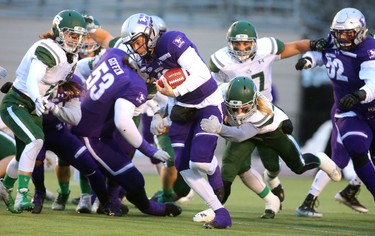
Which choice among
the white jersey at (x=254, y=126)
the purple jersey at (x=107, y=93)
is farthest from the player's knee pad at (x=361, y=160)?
the purple jersey at (x=107, y=93)

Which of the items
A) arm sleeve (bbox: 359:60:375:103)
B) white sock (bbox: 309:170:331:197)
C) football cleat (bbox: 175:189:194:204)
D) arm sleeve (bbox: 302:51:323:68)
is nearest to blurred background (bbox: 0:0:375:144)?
football cleat (bbox: 175:189:194:204)

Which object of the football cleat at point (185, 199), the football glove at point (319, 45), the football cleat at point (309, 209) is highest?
the football glove at point (319, 45)

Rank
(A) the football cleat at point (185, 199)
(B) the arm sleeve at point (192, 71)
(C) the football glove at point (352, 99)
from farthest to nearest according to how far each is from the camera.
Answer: (A) the football cleat at point (185, 199) < (C) the football glove at point (352, 99) < (B) the arm sleeve at point (192, 71)

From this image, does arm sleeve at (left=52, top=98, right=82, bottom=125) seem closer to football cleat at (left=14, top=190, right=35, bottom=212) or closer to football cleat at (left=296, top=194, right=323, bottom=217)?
football cleat at (left=14, top=190, right=35, bottom=212)

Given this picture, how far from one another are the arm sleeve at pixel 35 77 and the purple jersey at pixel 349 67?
2.64 metres

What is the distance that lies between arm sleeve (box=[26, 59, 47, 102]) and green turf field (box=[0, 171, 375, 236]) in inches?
38.3

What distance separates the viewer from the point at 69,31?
805cm

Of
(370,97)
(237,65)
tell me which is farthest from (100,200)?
(370,97)

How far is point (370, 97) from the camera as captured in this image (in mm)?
8281

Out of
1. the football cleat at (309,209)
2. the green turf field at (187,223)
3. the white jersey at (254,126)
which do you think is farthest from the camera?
the football cleat at (309,209)

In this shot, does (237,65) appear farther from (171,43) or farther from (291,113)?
(291,113)

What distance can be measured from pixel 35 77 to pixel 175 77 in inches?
44.2

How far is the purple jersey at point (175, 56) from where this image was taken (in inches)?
303

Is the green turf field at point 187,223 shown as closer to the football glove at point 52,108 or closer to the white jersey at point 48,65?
the football glove at point 52,108
